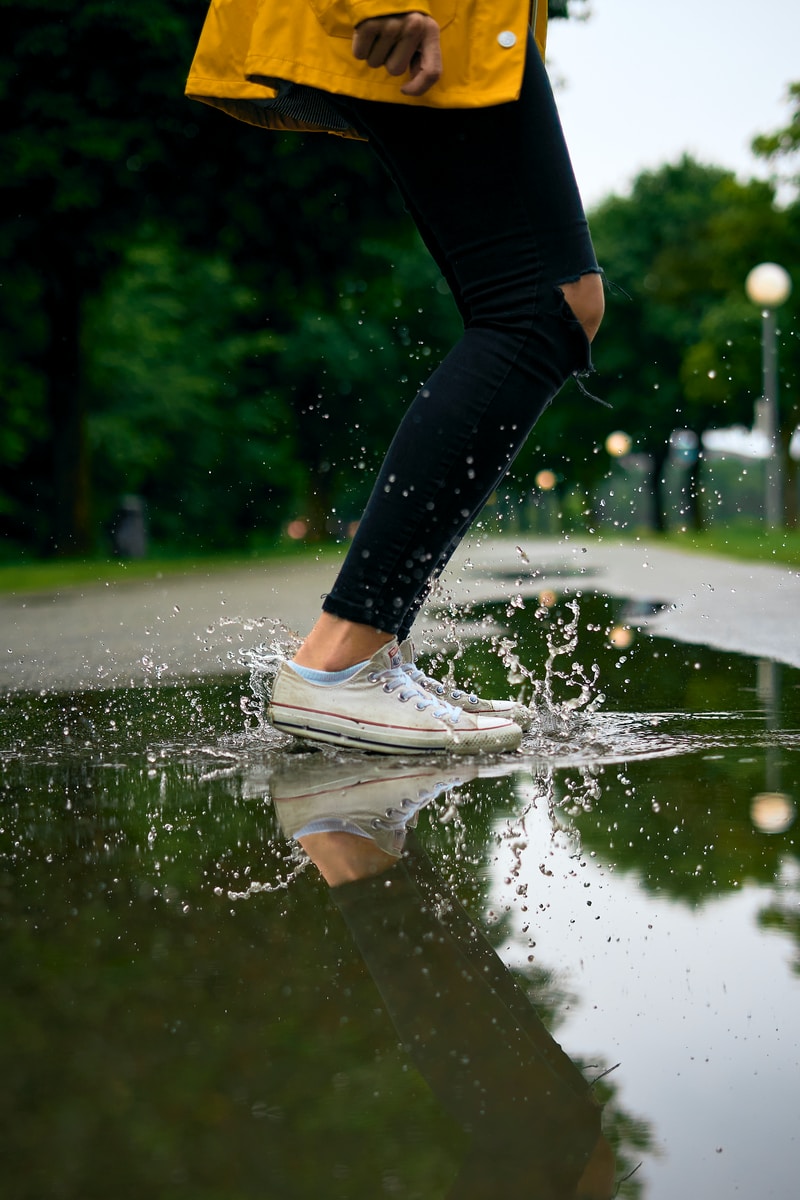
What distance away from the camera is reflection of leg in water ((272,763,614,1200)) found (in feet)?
3.76

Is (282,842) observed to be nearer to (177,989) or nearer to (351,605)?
(177,989)

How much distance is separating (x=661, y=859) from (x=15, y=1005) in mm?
922

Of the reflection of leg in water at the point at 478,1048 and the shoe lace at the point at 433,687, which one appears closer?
the reflection of leg in water at the point at 478,1048

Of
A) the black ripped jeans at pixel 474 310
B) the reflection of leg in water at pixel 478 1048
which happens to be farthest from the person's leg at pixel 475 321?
the reflection of leg in water at pixel 478 1048

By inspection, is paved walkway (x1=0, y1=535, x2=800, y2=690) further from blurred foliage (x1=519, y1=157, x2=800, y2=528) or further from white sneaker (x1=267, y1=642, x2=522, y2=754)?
blurred foliage (x1=519, y1=157, x2=800, y2=528)

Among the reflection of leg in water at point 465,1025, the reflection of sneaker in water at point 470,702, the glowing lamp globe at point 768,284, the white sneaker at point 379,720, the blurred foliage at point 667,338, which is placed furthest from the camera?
the blurred foliage at point 667,338

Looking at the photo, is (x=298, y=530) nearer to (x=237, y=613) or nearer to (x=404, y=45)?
(x=237, y=613)

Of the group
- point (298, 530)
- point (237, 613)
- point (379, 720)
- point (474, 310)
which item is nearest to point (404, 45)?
point (474, 310)

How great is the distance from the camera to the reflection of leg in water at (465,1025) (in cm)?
114

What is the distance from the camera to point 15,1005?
148 cm

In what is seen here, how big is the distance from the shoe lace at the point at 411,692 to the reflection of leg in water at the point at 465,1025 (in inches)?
29.6

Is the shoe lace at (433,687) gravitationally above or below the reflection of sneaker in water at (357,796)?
above

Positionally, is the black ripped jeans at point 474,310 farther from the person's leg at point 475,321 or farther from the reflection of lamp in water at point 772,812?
the reflection of lamp in water at point 772,812

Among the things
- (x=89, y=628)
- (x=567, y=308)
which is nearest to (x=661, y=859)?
(x=567, y=308)
